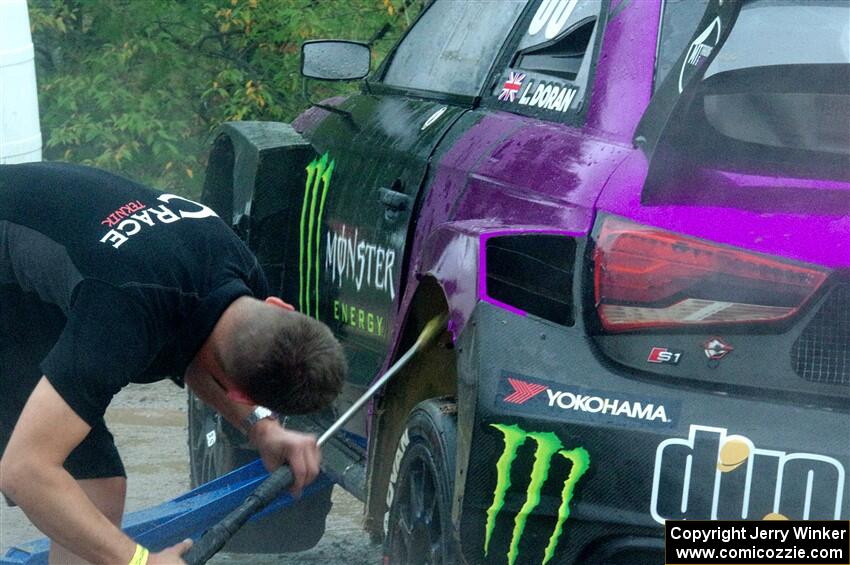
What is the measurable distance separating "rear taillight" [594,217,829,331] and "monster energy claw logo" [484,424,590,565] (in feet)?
0.87

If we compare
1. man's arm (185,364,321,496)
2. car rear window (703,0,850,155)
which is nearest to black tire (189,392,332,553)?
man's arm (185,364,321,496)

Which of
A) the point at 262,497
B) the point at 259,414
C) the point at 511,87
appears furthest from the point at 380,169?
the point at 262,497

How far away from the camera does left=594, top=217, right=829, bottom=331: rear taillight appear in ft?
8.84

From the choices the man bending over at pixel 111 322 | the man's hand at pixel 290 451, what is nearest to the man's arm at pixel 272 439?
the man's hand at pixel 290 451

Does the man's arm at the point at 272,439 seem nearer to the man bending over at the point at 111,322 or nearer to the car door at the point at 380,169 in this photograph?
the man bending over at the point at 111,322

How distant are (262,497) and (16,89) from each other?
421 centimetres

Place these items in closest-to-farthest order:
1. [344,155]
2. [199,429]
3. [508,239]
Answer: [508,239] → [344,155] → [199,429]

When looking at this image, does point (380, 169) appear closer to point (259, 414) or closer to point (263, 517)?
point (259, 414)

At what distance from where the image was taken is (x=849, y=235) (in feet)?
8.87

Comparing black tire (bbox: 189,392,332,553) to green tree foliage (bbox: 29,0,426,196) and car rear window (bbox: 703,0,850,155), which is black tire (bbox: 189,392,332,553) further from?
green tree foliage (bbox: 29,0,426,196)

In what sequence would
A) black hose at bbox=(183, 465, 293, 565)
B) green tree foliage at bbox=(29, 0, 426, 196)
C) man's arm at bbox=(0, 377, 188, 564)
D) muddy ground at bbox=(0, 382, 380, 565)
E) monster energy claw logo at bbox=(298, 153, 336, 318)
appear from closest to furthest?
man's arm at bbox=(0, 377, 188, 564)
black hose at bbox=(183, 465, 293, 565)
monster energy claw logo at bbox=(298, 153, 336, 318)
muddy ground at bbox=(0, 382, 380, 565)
green tree foliage at bbox=(29, 0, 426, 196)

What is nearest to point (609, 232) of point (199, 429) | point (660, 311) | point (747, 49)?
point (660, 311)

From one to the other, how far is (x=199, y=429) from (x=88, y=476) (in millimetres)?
1606

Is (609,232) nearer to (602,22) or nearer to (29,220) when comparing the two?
(602,22)
